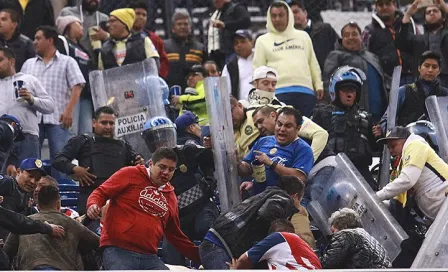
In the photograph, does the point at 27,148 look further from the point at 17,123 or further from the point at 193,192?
the point at 193,192

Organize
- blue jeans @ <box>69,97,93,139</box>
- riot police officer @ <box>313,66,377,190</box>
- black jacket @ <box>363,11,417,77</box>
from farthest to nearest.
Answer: black jacket @ <box>363,11,417,77</box> → blue jeans @ <box>69,97,93,139</box> → riot police officer @ <box>313,66,377,190</box>

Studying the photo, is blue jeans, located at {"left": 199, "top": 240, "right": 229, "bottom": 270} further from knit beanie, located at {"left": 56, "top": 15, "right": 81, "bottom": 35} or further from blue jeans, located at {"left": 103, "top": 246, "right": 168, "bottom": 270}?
knit beanie, located at {"left": 56, "top": 15, "right": 81, "bottom": 35}

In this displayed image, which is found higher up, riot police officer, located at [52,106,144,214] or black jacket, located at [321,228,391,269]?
riot police officer, located at [52,106,144,214]

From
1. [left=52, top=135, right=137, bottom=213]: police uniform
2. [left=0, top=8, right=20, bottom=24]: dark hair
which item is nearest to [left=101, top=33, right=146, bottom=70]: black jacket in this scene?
[left=0, top=8, right=20, bottom=24]: dark hair

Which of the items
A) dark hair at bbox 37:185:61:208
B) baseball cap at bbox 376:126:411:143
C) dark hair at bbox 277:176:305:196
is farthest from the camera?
baseball cap at bbox 376:126:411:143

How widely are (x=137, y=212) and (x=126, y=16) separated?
5591 mm

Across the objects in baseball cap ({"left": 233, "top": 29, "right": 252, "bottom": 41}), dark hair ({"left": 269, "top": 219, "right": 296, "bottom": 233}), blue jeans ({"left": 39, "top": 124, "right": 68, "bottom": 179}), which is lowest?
blue jeans ({"left": 39, "top": 124, "right": 68, "bottom": 179})

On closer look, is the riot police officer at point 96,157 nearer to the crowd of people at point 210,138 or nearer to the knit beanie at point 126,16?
the crowd of people at point 210,138

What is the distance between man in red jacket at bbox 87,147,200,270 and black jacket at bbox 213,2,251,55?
6340 millimetres

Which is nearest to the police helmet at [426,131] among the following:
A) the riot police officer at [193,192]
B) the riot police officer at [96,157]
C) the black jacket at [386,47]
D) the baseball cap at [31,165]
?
the riot police officer at [193,192]

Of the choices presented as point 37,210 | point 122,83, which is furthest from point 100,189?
point 122,83

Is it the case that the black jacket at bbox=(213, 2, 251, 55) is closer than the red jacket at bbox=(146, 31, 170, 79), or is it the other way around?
the red jacket at bbox=(146, 31, 170, 79)

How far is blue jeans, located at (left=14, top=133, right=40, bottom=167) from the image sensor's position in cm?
1641

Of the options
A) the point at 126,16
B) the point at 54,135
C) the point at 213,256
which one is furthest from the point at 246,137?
the point at 126,16
